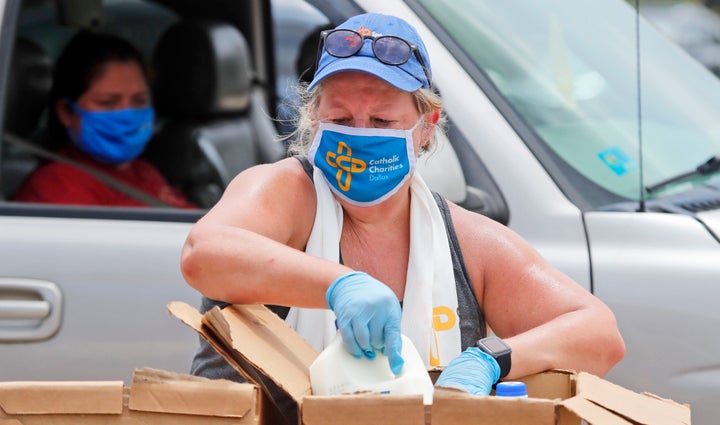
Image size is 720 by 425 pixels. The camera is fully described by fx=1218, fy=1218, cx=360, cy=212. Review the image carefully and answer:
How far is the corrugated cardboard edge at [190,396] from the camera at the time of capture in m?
1.65

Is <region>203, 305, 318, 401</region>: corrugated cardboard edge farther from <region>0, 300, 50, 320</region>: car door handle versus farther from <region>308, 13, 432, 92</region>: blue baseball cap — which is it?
<region>0, 300, 50, 320</region>: car door handle

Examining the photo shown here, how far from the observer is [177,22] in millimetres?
5109

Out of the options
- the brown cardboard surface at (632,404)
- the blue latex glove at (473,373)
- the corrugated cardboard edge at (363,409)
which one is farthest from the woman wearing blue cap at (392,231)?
the corrugated cardboard edge at (363,409)

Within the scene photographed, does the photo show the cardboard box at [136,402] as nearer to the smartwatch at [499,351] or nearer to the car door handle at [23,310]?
the smartwatch at [499,351]

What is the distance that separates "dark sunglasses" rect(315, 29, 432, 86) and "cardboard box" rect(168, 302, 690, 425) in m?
0.58

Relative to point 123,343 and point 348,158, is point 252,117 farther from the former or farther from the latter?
point 348,158

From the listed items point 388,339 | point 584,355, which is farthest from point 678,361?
point 388,339

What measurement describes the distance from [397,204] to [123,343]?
924mm

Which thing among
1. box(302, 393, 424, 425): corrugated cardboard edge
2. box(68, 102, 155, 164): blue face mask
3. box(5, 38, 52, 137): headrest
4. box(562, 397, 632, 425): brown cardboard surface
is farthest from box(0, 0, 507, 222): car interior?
box(562, 397, 632, 425): brown cardboard surface

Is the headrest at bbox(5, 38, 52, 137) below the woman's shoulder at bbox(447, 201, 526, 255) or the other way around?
the other way around

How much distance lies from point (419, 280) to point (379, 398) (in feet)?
2.42

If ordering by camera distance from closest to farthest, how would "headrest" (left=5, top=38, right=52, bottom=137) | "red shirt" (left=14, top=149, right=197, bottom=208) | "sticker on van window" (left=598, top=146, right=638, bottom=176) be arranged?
"sticker on van window" (left=598, top=146, right=638, bottom=176) < "red shirt" (left=14, top=149, right=197, bottom=208) < "headrest" (left=5, top=38, right=52, bottom=137)

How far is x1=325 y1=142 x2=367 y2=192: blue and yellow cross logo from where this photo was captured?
91.5 inches

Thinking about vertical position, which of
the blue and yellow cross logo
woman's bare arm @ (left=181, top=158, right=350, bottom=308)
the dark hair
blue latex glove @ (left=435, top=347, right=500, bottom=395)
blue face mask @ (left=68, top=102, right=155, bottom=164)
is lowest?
blue latex glove @ (left=435, top=347, right=500, bottom=395)
